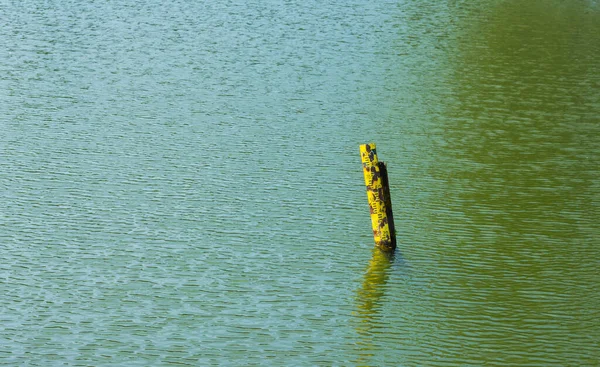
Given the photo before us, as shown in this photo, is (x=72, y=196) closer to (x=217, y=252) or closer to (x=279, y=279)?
(x=217, y=252)

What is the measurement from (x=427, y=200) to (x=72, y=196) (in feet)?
16.3

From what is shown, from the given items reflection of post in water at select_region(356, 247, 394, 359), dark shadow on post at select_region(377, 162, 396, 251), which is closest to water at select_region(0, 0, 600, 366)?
reflection of post in water at select_region(356, 247, 394, 359)

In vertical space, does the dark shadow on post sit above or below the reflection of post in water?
above

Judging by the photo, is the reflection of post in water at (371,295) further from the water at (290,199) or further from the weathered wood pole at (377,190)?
the weathered wood pole at (377,190)

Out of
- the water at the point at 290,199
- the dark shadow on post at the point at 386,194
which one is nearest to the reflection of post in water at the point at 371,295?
the water at the point at 290,199

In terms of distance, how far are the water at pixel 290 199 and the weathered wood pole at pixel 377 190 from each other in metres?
0.37

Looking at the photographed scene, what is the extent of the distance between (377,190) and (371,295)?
1.41 meters

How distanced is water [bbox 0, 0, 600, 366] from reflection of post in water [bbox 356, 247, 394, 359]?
27mm

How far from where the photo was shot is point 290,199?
13219mm

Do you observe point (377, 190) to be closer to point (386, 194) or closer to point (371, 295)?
Result: point (386, 194)

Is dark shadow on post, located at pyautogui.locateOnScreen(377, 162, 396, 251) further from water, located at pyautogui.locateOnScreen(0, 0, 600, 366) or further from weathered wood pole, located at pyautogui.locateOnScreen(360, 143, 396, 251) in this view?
water, located at pyautogui.locateOnScreen(0, 0, 600, 366)

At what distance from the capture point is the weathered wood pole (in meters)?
11.1

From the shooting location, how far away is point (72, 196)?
1288 cm

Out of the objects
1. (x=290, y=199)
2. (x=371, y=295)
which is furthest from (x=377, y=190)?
(x=290, y=199)
